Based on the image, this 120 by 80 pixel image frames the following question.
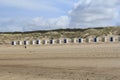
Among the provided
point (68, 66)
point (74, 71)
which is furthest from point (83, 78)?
point (68, 66)

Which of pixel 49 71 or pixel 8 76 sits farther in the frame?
pixel 49 71

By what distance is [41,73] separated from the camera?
17156mm

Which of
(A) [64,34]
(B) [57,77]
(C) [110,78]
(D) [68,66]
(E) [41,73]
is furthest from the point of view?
(A) [64,34]

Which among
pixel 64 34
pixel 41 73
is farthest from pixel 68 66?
pixel 64 34

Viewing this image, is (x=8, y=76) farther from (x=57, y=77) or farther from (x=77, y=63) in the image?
(x=77, y=63)

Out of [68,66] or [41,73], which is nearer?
[41,73]

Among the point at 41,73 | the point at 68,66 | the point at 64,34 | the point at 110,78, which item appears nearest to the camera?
the point at 110,78

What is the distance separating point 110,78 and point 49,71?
3928 mm

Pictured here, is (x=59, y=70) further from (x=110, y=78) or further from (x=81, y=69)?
(x=110, y=78)

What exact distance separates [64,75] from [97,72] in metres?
1.43

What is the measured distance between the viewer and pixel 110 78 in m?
14.6

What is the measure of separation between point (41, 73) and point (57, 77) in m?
1.71

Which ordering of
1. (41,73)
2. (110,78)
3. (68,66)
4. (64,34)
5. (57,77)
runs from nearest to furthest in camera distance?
(110,78) → (57,77) → (41,73) → (68,66) → (64,34)

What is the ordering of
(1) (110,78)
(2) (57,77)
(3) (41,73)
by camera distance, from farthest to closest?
1. (3) (41,73)
2. (2) (57,77)
3. (1) (110,78)
